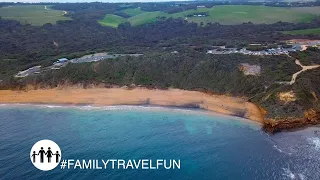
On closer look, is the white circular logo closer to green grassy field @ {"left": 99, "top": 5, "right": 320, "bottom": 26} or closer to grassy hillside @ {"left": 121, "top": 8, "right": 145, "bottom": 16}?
green grassy field @ {"left": 99, "top": 5, "right": 320, "bottom": 26}

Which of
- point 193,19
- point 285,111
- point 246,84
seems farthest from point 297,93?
point 193,19

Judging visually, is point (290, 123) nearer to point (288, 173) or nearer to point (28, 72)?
point (288, 173)

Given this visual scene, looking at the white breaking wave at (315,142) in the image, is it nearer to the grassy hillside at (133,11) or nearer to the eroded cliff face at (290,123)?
the eroded cliff face at (290,123)

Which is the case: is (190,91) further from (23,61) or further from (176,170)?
(23,61)

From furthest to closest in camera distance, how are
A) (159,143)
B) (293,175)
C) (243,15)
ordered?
1. (243,15)
2. (159,143)
3. (293,175)

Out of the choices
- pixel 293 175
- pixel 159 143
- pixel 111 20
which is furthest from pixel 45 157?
pixel 111 20
